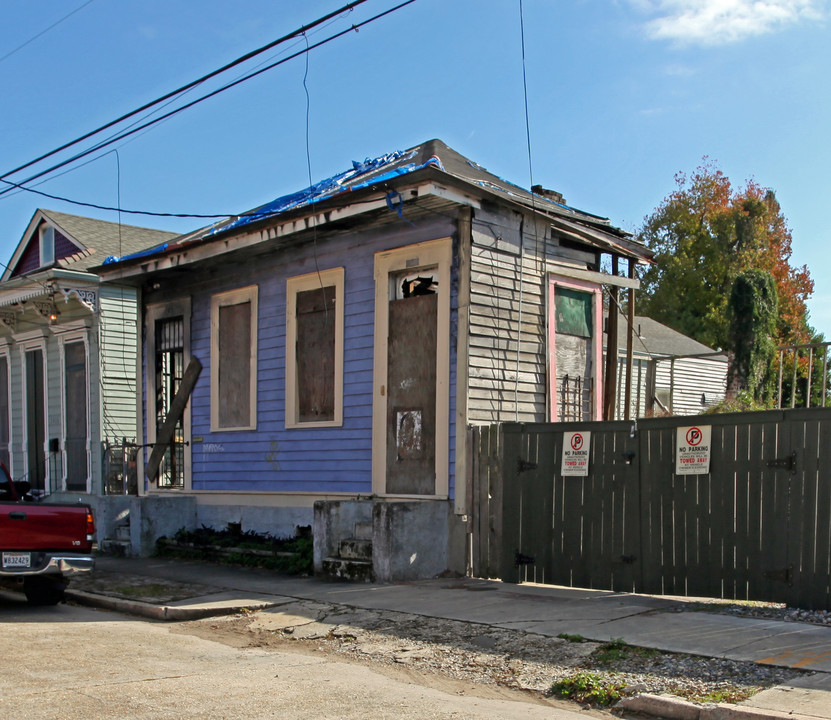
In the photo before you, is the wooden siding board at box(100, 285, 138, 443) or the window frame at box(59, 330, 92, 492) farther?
the window frame at box(59, 330, 92, 492)

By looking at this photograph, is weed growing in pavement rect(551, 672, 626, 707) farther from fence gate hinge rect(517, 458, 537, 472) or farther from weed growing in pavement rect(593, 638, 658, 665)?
fence gate hinge rect(517, 458, 537, 472)

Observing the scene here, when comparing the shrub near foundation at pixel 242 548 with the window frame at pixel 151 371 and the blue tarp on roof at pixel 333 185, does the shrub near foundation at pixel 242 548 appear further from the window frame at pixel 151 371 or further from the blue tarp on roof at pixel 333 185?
the blue tarp on roof at pixel 333 185

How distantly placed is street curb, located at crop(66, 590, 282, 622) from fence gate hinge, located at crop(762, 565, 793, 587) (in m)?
4.97

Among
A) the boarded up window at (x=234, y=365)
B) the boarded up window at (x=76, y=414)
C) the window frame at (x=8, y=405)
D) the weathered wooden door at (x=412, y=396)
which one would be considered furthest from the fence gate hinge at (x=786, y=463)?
the window frame at (x=8, y=405)

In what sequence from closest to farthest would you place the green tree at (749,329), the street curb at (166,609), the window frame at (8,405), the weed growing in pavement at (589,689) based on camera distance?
1. the weed growing in pavement at (589,689)
2. the street curb at (166,609)
3. the green tree at (749,329)
4. the window frame at (8,405)

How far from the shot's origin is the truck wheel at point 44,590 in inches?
382

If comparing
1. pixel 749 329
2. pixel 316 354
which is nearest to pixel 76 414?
pixel 316 354

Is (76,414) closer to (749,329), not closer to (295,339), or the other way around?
(295,339)

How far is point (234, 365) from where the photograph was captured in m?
14.8

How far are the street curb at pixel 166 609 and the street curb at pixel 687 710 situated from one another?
4.89m

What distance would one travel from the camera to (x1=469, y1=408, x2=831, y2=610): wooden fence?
809cm

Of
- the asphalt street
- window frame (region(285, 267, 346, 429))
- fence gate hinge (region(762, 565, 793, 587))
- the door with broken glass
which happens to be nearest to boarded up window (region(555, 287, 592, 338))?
window frame (region(285, 267, 346, 429))

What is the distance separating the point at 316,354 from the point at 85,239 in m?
11.2

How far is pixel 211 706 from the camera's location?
5508mm
